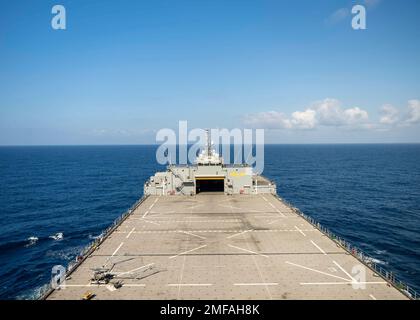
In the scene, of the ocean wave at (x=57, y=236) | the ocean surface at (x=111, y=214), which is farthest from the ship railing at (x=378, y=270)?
the ocean wave at (x=57, y=236)

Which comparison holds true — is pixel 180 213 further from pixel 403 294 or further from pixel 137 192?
pixel 137 192

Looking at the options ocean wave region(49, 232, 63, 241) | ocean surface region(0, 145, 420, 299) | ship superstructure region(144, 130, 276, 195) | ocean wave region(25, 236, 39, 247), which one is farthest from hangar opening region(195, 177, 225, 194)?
ocean wave region(25, 236, 39, 247)

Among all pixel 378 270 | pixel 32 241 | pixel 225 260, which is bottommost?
pixel 378 270

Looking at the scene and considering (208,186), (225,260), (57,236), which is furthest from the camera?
(208,186)

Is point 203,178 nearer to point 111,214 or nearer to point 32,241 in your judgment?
point 111,214

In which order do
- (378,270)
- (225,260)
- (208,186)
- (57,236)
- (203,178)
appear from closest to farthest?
(225,260), (378,270), (57,236), (203,178), (208,186)

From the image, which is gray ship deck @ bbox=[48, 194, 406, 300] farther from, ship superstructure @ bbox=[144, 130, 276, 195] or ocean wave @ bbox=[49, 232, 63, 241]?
ocean wave @ bbox=[49, 232, 63, 241]

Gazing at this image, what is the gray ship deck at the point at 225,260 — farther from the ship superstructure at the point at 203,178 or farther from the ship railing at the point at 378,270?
the ship superstructure at the point at 203,178

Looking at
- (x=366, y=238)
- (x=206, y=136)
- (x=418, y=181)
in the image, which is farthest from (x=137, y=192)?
(x=418, y=181)

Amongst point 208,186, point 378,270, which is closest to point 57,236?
point 208,186
